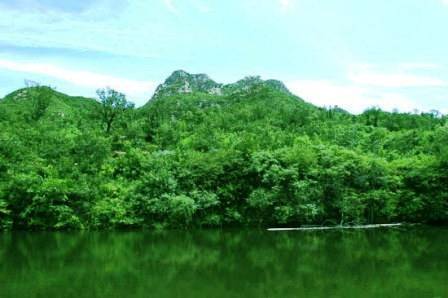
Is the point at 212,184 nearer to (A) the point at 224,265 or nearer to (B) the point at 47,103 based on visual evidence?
(A) the point at 224,265

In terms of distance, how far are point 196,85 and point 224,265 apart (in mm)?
76881

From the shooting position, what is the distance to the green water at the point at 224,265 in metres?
13.2

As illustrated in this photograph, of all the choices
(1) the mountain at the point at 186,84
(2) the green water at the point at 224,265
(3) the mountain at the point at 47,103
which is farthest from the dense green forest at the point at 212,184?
(1) the mountain at the point at 186,84

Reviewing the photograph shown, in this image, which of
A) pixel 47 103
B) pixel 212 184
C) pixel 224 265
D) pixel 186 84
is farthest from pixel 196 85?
pixel 224 265

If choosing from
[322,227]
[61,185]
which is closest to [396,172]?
[322,227]

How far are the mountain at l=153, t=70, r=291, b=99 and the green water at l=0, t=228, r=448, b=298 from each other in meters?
61.3

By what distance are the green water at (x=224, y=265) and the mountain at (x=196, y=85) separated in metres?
61.3

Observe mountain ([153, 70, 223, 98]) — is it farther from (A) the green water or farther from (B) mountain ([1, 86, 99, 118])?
(A) the green water

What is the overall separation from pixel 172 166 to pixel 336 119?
83.3 ft

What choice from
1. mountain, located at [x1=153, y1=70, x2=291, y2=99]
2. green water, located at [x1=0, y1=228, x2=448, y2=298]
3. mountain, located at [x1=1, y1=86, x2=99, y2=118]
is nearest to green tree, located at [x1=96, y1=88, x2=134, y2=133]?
mountain, located at [x1=1, y1=86, x2=99, y2=118]

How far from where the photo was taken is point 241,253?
20.6m

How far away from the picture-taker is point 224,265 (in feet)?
57.0

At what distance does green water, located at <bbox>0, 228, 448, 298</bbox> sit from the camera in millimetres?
13195

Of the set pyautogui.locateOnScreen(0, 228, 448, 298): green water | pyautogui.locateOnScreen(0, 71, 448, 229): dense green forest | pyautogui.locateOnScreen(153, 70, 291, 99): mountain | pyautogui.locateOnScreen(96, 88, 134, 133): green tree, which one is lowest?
pyautogui.locateOnScreen(0, 228, 448, 298): green water
